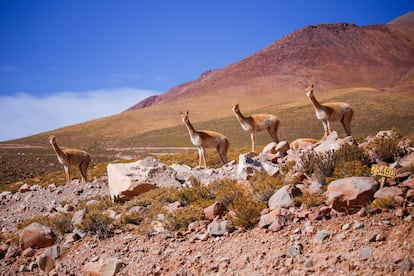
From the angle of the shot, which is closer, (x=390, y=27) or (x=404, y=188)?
(x=404, y=188)

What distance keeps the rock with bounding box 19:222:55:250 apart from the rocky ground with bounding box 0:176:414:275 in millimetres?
222

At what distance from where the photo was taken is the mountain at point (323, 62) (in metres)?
134

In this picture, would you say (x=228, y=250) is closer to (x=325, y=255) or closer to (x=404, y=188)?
(x=325, y=255)

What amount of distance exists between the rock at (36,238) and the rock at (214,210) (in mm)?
3820

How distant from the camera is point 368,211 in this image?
19.7 feet

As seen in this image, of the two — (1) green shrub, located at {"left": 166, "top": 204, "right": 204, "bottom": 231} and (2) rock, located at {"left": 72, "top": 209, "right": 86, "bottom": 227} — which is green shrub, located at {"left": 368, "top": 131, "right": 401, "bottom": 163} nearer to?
(1) green shrub, located at {"left": 166, "top": 204, "right": 204, "bottom": 231}

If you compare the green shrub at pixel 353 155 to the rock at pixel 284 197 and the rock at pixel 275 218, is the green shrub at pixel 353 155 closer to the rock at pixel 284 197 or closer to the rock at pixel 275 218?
the rock at pixel 284 197

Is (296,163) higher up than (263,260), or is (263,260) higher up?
(296,163)

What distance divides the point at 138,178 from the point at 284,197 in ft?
17.0

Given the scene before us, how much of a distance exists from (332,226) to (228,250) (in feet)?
5.81

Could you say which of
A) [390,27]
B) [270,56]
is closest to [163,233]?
[270,56]

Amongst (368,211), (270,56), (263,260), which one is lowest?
(263,260)

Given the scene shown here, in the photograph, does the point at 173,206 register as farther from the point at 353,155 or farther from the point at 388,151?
the point at 388,151

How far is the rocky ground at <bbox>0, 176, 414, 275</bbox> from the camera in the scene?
525 centimetres
